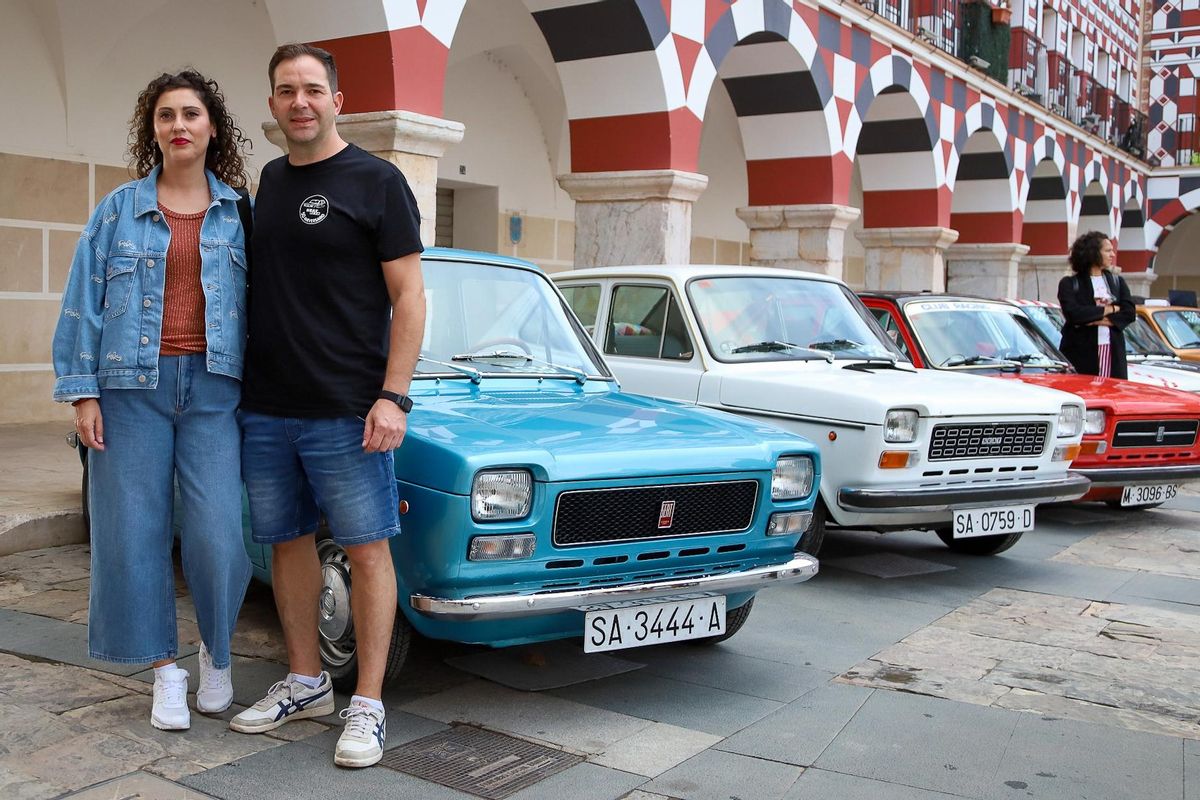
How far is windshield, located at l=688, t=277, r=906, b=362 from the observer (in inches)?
251

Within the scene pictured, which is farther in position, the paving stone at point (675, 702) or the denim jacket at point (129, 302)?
the paving stone at point (675, 702)

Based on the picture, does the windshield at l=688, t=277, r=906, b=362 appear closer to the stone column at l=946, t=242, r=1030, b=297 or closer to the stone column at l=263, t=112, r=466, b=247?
the stone column at l=263, t=112, r=466, b=247

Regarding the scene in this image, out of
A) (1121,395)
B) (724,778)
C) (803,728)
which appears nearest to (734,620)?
(803,728)

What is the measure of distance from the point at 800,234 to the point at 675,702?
10149 millimetres

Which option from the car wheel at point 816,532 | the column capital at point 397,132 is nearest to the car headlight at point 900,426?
the car wheel at point 816,532

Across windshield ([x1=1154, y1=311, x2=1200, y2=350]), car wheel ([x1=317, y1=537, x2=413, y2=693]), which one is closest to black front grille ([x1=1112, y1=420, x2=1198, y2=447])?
windshield ([x1=1154, y1=311, x2=1200, y2=350])

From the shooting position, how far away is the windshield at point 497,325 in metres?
4.71

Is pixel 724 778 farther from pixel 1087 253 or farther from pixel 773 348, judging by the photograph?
pixel 1087 253

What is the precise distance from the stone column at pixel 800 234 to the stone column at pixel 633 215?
274 centimetres

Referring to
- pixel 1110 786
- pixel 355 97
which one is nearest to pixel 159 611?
pixel 1110 786

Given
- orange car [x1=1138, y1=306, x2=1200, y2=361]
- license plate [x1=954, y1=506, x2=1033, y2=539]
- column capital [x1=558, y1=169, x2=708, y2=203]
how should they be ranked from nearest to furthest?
license plate [x1=954, y1=506, x2=1033, y2=539] < column capital [x1=558, y1=169, x2=708, y2=203] < orange car [x1=1138, y1=306, x2=1200, y2=361]

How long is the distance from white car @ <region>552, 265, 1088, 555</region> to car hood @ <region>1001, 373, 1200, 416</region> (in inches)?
43.9

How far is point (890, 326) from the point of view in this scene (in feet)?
26.3

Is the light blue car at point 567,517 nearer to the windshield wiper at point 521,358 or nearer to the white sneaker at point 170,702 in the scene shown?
the windshield wiper at point 521,358
